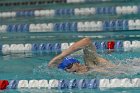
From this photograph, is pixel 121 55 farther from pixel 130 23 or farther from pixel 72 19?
pixel 72 19

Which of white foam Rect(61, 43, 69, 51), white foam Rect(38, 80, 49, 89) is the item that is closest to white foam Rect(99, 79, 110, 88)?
white foam Rect(38, 80, 49, 89)

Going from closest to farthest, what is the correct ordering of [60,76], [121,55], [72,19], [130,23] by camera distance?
[60,76]
[121,55]
[130,23]
[72,19]

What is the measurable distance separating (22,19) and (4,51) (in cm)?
179

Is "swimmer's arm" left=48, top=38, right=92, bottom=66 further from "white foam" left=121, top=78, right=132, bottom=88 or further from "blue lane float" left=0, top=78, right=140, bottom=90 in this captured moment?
"white foam" left=121, top=78, right=132, bottom=88

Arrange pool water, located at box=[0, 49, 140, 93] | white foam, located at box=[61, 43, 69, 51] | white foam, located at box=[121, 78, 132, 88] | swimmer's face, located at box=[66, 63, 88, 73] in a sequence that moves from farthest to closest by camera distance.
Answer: white foam, located at box=[61, 43, 69, 51] → pool water, located at box=[0, 49, 140, 93] → swimmer's face, located at box=[66, 63, 88, 73] → white foam, located at box=[121, 78, 132, 88]

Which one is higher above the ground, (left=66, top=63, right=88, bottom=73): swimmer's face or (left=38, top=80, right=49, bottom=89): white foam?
(left=66, top=63, right=88, bottom=73): swimmer's face

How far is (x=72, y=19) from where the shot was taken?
747cm

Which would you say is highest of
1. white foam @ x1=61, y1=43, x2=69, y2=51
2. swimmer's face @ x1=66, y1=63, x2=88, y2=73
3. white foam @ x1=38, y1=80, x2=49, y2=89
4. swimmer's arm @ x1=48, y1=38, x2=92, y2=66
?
swimmer's arm @ x1=48, y1=38, x2=92, y2=66

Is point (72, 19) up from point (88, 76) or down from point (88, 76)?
up

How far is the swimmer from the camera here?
4.37 metres

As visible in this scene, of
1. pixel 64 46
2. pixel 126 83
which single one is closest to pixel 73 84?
pixel 126 83

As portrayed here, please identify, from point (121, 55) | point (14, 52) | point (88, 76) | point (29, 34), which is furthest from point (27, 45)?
point (88, 76)

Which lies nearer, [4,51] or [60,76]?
[60,76]

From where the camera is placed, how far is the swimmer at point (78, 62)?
4367mm
